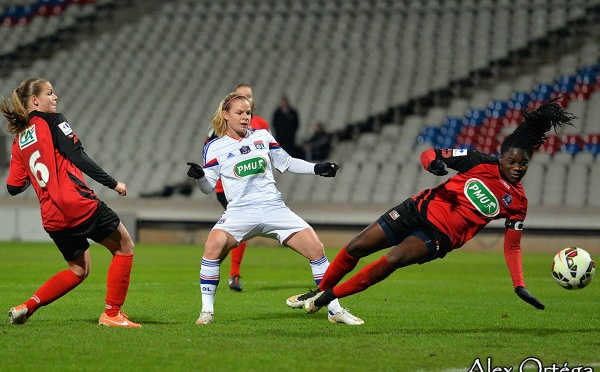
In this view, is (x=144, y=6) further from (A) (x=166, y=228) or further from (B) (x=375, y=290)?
(B) (x=375, y=290)

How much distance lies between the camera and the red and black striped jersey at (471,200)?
7.05 meters

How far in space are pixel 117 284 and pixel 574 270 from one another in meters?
3.44

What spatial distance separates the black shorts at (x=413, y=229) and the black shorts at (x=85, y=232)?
6.61 ft

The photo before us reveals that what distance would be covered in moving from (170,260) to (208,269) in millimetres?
8161

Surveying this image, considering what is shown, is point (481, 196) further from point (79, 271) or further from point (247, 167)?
point (79, 271)

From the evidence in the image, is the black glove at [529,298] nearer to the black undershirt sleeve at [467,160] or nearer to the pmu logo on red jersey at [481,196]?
the pmu logo on red jersey at [481,196]

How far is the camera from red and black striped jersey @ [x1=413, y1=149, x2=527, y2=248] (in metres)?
7.05

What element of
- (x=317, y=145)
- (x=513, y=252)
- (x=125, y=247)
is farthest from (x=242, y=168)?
(x=317, y=145)

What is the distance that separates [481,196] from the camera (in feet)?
23.1

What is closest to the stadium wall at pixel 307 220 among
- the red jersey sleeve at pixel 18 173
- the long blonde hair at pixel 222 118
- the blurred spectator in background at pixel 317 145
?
the blurred spectator in background at pixel 317 145

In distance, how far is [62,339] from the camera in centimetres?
641

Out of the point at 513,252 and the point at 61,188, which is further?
the point at 513,252

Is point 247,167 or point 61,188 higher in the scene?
point 247,167

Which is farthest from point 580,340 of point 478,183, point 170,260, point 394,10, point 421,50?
point 394,10
